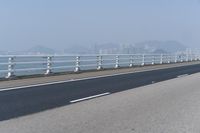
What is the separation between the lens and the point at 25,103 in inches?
546

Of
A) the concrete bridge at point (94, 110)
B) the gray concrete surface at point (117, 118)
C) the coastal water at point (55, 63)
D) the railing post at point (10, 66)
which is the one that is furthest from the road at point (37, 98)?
the coastal water at point (55, 63)

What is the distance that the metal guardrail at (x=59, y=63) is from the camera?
24.9 metres

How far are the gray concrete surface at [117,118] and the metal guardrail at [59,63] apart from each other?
10274 millimetres

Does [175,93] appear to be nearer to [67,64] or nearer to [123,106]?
[123,106]

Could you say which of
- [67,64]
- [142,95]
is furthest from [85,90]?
[67,64]

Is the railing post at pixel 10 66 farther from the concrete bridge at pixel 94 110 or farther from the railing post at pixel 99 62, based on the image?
the railing post at pixel 99 62

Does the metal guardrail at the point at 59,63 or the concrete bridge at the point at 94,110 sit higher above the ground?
the metal guardrail at the point at 59,63

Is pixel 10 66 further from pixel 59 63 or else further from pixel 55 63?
pixel 59 63

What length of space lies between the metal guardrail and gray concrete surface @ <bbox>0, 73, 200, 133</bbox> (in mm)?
10274

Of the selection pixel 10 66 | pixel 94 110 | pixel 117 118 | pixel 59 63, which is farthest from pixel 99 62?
pixel 117 118

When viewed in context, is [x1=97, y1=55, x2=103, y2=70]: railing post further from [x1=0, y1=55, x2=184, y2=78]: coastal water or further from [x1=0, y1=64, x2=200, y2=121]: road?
[x1=0, y1=64, x2=200, y2=121]: road

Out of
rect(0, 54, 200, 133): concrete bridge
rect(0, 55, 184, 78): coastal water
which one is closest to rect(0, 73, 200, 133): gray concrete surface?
rect(0, 54, 200, 133): concrete bridge

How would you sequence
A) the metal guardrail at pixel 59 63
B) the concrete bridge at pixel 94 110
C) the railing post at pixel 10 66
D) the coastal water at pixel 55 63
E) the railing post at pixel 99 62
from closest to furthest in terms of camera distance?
the concrete bridge at pixel 94 110 < the railing post at pixel 10 66 < the metal guardrail at pixel 59 63 < the coastal water at pixel 55 63 < the railing post at pixel 99 62

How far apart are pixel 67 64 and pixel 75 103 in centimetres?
1779
